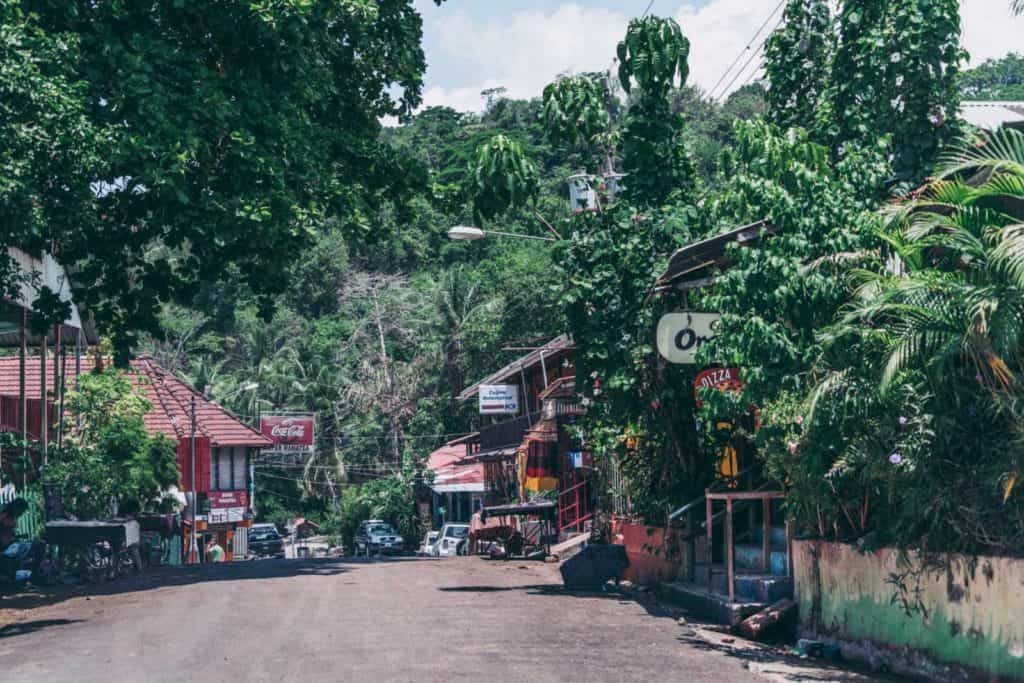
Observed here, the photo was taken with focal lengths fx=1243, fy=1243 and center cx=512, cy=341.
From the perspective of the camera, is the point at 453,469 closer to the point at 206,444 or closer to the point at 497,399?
the point at 497,399

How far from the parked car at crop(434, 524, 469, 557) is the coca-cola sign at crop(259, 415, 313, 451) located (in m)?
11.5

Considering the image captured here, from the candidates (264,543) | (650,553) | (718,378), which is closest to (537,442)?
(650,553)

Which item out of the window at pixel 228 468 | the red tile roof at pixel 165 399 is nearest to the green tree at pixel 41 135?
the red tile roof at pixel 165 399

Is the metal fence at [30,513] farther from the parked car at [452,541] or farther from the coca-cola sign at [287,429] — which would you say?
the coca-cola sign at [287,429]

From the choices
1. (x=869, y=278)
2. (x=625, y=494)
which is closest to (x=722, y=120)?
(x=625, y=494)

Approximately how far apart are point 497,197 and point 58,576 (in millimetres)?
12291

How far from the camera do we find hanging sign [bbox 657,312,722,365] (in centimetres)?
1641

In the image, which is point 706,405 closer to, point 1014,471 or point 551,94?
point 1014,471

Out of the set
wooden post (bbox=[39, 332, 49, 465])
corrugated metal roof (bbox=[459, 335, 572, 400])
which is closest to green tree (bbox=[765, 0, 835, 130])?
wooden post (bbox=[39, 332, 49, 465])

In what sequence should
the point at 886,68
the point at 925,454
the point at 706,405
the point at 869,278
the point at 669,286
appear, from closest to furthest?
the point at 925,454, the point at 869,278, the point at 706,405, the point at 886,68, the point at 669,286

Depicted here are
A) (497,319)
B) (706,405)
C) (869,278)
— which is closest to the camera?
(869,278)

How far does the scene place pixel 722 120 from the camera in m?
81.6

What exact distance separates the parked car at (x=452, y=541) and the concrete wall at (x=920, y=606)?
3448 cm

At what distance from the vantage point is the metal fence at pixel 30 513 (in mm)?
26406
